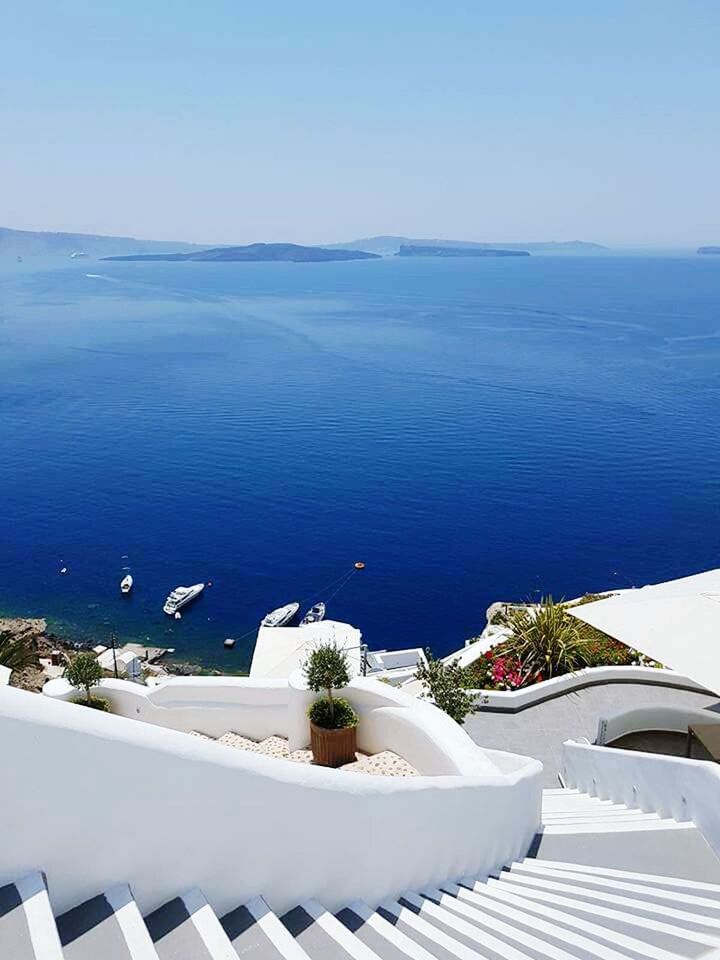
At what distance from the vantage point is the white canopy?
29.3 feet

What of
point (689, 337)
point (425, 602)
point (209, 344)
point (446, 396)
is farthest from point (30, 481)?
point (689, 337)

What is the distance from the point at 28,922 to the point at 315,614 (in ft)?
114

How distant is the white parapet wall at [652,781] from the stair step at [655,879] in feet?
2.62

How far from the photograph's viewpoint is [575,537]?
147ft

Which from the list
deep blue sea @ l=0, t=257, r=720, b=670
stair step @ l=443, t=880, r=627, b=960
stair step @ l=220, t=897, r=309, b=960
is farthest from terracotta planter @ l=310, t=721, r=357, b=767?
deep blue sea @ l=0, t=257, r=720, b=670

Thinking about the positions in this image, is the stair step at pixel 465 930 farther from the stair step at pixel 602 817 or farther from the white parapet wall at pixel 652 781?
the stair step at pixel 602 817

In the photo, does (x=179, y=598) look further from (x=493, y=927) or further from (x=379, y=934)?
(x=379, y=934)

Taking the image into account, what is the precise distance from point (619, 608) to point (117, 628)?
3055 centimetres

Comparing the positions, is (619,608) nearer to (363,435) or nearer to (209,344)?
(363,435)

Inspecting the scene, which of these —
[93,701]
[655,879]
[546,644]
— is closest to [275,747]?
[93,701]

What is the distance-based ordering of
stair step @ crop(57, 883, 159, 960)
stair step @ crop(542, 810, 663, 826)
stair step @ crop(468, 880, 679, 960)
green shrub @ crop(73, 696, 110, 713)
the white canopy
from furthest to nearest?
green shrub @ crop(73, 696, 110, 713) < the white canopy < stair step @ crop(542, 810, 663, 826) < stair step @ crop(468, 880, 679, 960) < stair step @ crop(57, 883, 159, 960)

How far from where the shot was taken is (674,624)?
9680mm

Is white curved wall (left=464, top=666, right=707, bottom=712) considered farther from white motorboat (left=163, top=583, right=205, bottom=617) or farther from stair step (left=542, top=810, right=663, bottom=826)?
white motorboat (left=163, top=583, right=205, bottom=617)

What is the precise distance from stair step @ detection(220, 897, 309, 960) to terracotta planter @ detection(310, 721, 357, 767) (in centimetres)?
581
